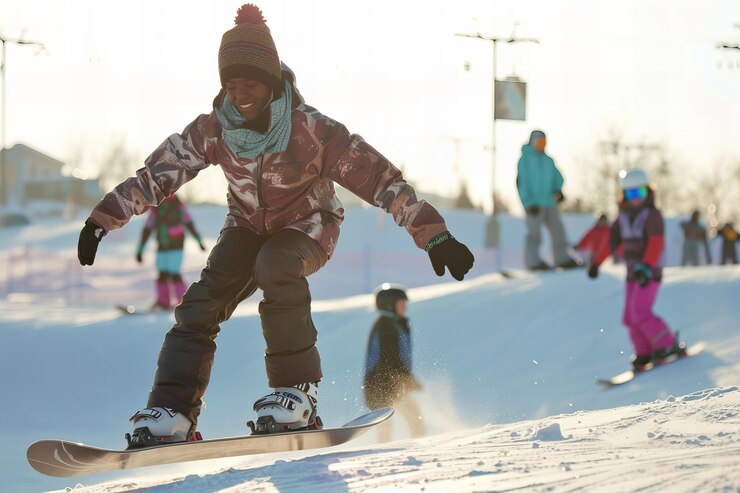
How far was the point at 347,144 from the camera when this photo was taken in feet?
16.1

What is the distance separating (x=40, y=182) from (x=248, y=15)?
61282 millimetres

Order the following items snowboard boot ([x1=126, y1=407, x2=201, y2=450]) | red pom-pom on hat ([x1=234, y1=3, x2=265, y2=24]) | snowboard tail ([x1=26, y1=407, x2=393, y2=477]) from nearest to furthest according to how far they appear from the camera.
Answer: snowboard tail ([x1=26, y1=407, x2=393, y2=477]) → snowboard boot ([x1=126, y1=407, x2=201, y2=450]) → red pom-pom on hat ([x1=234, y1=3, x2=265, y2=24])

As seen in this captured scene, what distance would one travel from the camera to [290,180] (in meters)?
4.86

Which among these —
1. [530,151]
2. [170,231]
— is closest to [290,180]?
[170,231]

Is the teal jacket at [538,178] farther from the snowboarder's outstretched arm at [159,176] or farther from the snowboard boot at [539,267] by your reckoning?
the snowboarder's outstretched arm at [159,176]

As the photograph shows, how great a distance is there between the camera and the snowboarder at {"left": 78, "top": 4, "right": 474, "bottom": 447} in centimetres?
478

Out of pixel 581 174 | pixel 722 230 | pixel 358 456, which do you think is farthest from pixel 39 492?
pixel 581 174

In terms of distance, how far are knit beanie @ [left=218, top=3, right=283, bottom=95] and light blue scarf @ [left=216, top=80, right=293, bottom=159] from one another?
130 mm

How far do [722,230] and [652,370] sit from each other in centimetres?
1038

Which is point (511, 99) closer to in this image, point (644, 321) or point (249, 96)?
point (644, 321)

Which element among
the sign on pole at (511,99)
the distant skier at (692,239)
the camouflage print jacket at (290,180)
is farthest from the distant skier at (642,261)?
the distant skier at (692,239)

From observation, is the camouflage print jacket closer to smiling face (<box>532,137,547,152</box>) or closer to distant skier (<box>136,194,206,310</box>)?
distant skier (<box>136,194,206,310</box>)

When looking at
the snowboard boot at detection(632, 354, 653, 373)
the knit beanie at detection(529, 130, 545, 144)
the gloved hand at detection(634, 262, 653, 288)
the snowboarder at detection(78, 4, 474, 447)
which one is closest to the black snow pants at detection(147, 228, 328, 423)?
the snowboarder at detection(78, 4, 474, 447)

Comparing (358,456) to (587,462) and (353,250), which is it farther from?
(353,250)
